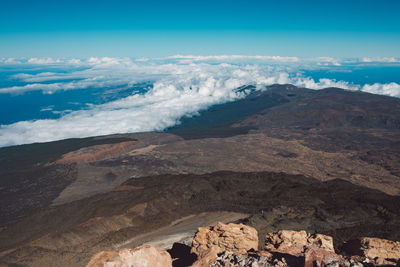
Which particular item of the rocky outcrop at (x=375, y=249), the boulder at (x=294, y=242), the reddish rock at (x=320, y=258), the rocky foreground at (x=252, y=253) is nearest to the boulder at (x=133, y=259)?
the rocky foreground at (x=252, y=253)

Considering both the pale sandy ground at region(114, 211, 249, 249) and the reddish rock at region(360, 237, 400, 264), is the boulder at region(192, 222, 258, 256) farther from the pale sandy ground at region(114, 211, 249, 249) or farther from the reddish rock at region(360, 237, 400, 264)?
the pale sandy ground at region(114, 211, 249, 249)

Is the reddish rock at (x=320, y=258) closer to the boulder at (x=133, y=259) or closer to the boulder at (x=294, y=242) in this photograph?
the boulder at (x=294, y=242)

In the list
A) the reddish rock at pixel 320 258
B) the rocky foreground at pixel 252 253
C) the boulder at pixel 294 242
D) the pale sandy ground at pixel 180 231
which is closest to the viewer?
the reddish rock at pixel 320 258

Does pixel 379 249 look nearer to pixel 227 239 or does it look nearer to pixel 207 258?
pixel 227 239

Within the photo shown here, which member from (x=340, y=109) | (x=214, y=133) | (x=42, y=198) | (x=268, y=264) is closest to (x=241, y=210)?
(x=268, y=264)

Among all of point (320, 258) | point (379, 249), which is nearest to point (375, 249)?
point (379, 249)

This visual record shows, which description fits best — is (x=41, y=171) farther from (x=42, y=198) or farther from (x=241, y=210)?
(x=241, y=210)

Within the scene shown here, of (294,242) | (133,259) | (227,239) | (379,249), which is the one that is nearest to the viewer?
(133,259)
